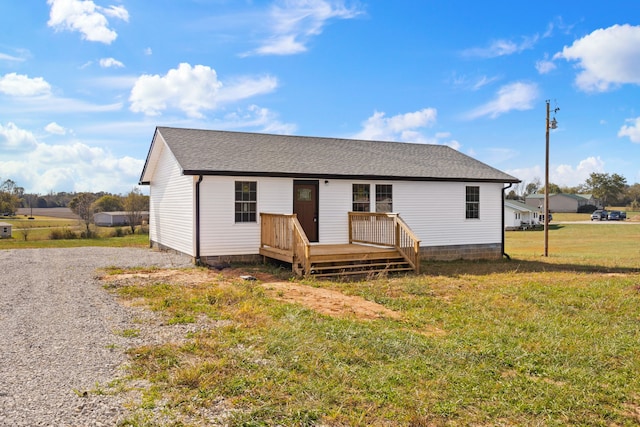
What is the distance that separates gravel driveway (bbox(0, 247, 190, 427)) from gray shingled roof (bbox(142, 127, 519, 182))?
15.5ft

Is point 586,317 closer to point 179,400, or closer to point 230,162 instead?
point 179,400

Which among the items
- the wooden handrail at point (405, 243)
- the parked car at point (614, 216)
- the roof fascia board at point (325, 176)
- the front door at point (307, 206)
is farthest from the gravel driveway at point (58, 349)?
the parked car at point (614, 216)

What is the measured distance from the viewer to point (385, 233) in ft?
43.0

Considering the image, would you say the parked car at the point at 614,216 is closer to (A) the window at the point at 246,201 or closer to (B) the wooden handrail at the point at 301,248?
(A) the window at the point at 246,201

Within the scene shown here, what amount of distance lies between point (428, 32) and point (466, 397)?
13.8m

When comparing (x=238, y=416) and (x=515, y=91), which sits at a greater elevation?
(x=515, y=91)

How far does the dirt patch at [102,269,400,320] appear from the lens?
7465 millimetres

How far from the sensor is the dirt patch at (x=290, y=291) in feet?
24.5

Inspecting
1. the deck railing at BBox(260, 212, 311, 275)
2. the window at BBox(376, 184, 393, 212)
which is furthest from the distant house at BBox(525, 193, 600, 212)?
the deck railing at BBox(260, 212, 311, 275)

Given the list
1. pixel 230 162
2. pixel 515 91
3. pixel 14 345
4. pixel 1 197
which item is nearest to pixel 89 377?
pixel 14 345

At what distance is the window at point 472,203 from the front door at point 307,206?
598 cm

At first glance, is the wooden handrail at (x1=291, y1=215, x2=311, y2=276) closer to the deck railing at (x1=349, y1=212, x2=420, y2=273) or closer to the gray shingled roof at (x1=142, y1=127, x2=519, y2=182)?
the gray shingled roof at (x1=142, y1=127, x2=519, y2=182)

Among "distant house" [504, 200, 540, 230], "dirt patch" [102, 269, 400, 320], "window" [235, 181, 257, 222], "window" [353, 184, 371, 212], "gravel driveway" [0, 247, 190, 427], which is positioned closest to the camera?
"gravel driveway" [0, 247, 190, 427]

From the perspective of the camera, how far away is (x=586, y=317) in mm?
7188
